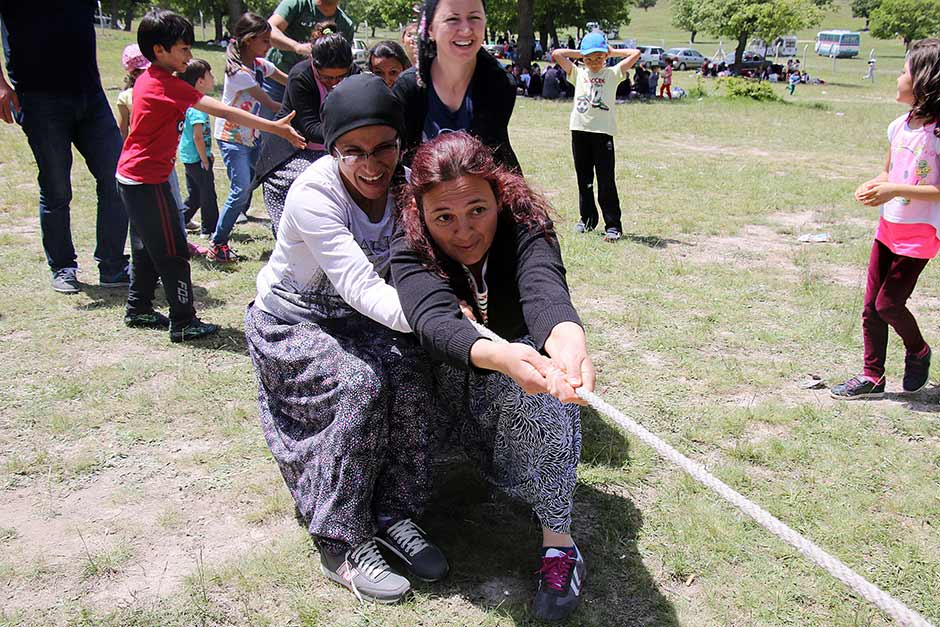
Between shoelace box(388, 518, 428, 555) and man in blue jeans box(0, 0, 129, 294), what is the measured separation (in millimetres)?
3941

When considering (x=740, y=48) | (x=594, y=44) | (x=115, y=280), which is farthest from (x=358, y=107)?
(x=740, y=48)

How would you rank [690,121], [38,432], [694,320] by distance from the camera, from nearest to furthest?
[38,432]
[694,320]
[690,121]

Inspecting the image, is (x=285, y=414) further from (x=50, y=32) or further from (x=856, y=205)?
(x=856, y=205)

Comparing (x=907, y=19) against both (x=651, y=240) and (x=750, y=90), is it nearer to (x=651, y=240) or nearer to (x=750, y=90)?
(x=750, y=90)

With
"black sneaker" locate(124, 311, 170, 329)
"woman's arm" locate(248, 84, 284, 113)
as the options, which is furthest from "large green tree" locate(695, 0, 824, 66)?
"black sneaker" locate(124, 311, 170, 329)

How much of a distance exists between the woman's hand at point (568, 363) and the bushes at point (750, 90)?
23011mm

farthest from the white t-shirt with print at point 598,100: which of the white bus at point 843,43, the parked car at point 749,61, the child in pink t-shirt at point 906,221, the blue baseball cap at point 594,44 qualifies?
the white bus at point 843,43

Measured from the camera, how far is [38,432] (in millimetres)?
3783

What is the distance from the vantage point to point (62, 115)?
5.40 m

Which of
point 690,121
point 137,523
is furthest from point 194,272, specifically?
point 690,121

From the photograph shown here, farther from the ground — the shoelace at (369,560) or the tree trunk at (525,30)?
the tree trunk at (525,30)

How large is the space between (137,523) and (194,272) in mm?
3454

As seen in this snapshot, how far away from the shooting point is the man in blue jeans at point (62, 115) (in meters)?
5.23

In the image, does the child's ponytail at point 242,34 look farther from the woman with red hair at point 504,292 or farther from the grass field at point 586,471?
the woman with red hair at point 504,292
